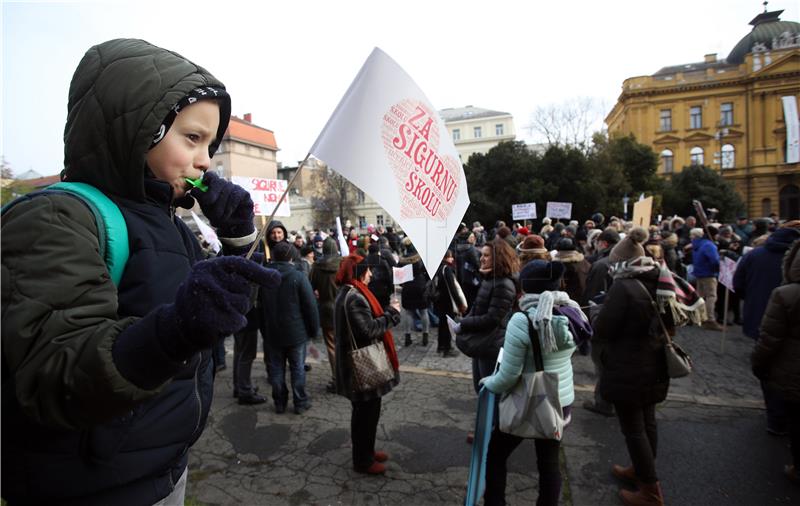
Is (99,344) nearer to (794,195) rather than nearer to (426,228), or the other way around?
(426,228)

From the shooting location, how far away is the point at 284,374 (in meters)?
5.13

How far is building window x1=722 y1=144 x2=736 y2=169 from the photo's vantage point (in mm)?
47719

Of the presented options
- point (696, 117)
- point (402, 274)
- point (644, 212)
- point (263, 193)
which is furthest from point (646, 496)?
point (696, 117)

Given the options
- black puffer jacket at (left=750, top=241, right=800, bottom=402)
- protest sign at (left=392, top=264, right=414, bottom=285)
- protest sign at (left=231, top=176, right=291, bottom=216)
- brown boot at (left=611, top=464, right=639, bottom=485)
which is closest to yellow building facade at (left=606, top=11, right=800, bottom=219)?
protest sign at (left=231, top=176, right=291, bottom=216)

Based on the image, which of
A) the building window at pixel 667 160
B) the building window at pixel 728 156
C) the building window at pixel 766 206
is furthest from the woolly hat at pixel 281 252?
the building window at pixel 728 156

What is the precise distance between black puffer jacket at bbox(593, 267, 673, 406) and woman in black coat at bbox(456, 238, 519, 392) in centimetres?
78

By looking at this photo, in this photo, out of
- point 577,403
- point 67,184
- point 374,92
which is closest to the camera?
point 67,184

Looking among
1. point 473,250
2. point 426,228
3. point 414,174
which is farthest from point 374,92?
point 473,250

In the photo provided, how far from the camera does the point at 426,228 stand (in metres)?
2.07

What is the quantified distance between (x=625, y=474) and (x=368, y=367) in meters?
2.24

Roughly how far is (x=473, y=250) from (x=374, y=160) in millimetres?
6042

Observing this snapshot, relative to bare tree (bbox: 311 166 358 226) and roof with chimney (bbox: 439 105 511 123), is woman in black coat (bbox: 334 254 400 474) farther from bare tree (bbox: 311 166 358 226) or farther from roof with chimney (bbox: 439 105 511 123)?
roof with chimney (bbox: 439 105 511 123)

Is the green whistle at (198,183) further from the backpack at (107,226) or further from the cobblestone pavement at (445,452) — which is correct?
the cobblestone pavement at (445,452)

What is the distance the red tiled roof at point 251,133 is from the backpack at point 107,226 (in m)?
55.4
